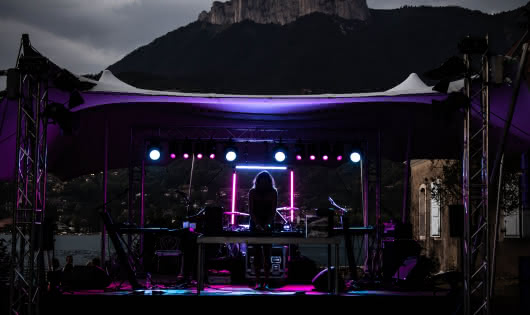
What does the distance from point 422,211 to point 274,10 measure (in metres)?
65.3

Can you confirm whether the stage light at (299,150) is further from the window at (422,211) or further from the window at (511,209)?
the window at (422,211)

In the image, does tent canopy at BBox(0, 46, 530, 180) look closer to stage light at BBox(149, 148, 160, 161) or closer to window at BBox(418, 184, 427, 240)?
stage light at BBox(149, 148, 160, 161)

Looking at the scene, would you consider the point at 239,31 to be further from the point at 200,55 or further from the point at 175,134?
the point at 175,134

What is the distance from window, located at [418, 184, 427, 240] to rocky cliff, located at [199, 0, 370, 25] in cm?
5687

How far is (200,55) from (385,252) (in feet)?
201

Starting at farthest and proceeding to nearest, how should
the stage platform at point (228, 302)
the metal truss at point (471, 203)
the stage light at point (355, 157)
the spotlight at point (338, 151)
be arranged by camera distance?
the spotlight at point (338, 151), the stage light at point (355, 157), the stage platform at point (228, 302), the metal truss at point (471, 203)

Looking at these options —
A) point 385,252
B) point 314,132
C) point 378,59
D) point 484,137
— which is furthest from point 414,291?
point 378,59

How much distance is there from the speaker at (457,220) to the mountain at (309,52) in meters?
42.0

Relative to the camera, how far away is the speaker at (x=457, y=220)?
22.9 ft

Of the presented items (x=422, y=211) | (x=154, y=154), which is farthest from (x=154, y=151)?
(x=422, y=211)

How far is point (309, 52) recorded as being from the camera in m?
64.4

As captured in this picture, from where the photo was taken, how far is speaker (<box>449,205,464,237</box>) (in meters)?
6.98

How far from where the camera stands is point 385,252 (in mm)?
10023

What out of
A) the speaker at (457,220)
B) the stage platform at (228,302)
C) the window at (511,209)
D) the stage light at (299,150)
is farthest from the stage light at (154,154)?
the window at (511,209)
